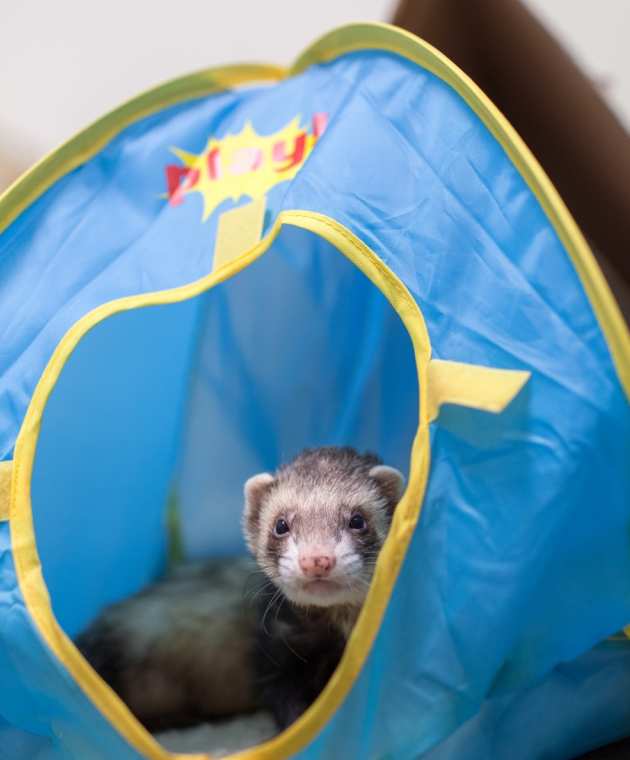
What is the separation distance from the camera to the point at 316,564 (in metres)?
1.16

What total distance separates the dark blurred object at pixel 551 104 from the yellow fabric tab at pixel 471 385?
1.88 ft

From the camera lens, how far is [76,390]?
1.55m

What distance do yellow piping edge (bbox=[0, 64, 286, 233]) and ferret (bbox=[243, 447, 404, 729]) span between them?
606mm

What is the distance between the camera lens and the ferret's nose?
3.81 feet

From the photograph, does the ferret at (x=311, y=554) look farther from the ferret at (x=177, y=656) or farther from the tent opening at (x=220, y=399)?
the tent opening at (x=220, y=399)

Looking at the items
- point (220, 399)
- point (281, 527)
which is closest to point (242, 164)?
point (220, 399)

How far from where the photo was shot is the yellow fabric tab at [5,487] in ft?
3.81

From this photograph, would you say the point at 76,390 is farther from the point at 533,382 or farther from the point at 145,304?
the point at 533,382

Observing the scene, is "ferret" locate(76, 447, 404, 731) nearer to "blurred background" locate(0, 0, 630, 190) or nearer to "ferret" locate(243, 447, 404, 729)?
"ferret" locate(243, 447, 404, 729)

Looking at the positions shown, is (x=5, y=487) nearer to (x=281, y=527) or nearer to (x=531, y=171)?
(x=281, y=527)

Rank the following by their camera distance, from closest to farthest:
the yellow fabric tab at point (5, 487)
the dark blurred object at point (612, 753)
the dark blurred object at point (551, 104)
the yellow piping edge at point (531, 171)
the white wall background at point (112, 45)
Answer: the yellow piping edge at point (531, 171) → the yellow fabric tab at point (5, 487) → the dark blurred object at point (612, 753) → the dark blurred object at point (551, 104) → the white wall background at point (112, 45)

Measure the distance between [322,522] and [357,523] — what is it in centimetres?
6

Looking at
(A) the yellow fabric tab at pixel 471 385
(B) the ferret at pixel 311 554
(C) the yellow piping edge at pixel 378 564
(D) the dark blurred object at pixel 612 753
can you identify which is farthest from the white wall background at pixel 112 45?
(D) the dark blurred object at pixel 612 753

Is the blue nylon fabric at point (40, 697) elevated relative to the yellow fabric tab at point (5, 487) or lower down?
lower down
